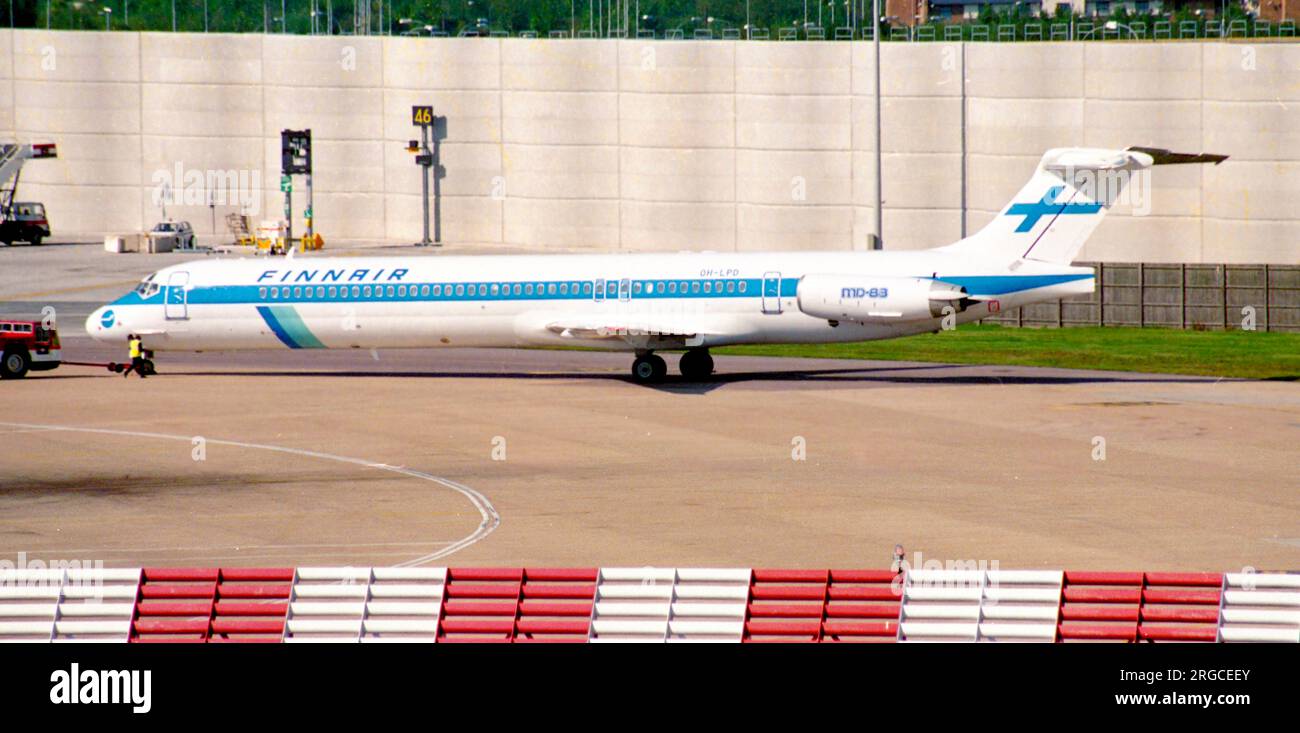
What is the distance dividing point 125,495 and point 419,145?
63739mm

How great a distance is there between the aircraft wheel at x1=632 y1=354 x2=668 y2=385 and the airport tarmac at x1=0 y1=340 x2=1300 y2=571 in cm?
44

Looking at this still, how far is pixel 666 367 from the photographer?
4781 cm

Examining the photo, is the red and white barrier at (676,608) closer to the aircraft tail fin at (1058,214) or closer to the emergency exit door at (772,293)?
the aircraft tail fin at (1058,214)

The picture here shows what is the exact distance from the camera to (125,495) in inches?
1249

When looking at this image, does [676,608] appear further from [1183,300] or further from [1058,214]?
[1183,300]

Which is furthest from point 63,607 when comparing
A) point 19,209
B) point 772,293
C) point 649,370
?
point 19,209

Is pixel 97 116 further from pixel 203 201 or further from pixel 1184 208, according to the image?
pixel 1184 208

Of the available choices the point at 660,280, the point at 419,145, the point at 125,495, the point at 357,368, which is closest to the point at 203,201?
the point at 419,145

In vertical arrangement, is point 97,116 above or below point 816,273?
above

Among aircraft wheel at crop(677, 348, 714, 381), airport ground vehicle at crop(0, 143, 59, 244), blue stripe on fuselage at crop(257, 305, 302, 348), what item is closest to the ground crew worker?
blue stripe on fuselage at crop(257, 305, 302, 348)

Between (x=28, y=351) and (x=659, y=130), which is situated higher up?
(x=659, y=130)

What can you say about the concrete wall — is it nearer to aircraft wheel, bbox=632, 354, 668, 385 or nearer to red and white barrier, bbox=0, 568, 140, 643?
aircraft wheel, bbox=632, 354, 668, 385

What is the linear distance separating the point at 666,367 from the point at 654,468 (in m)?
14.2

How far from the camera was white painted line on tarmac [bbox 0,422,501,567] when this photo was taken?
89.6 feet
